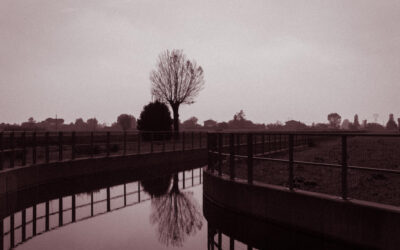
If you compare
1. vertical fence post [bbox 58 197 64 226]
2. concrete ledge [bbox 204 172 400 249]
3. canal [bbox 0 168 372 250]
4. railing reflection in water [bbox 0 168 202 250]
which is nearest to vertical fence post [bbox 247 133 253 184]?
concrete ledge [bbox 204 172 400 249]

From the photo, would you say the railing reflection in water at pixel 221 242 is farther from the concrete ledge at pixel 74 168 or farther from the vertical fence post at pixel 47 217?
the concrete ledge at pixel 74 168

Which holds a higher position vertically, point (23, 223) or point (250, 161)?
point (250, 161)

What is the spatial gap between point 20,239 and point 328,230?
5.52 meters

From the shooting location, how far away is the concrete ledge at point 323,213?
20.9 ft

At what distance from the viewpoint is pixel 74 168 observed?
16266mm

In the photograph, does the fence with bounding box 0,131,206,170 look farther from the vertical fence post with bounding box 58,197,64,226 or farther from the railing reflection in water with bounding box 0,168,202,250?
the railing reflection in water with bounding box 0,168,202,250

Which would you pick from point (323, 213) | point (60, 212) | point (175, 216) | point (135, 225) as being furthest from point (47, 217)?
point (323, 213)

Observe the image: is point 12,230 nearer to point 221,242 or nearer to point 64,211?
point 64,211

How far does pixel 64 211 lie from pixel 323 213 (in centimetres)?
603

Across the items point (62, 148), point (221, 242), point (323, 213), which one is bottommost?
point (221, 242)

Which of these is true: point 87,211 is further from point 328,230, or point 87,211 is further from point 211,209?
point 328,230

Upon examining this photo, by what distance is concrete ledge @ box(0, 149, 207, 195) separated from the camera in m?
12.2

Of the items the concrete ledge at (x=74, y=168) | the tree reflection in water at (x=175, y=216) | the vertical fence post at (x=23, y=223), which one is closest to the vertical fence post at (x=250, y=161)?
the tree reflection in water at (x=175, y=216)

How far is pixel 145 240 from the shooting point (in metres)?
7.05
